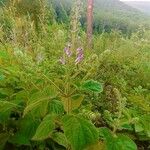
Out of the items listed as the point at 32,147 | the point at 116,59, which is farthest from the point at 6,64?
the point at 116,59

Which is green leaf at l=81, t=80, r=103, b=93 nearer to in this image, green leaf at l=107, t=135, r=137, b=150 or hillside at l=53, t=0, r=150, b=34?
green leaf at l=107, t=135, r=137, b=150

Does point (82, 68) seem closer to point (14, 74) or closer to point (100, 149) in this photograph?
point (100, 149)

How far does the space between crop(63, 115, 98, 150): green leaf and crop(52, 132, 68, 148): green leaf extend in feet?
1.14

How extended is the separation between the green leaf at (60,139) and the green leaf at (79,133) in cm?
35

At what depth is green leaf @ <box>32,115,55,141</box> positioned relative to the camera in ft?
6.35

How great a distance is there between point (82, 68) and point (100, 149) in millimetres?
365

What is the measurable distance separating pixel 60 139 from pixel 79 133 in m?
0.40

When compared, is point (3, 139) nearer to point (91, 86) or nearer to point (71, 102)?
point (71, 102)

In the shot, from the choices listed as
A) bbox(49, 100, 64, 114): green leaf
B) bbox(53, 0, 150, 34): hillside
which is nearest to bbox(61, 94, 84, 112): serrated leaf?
bbox(49, 100, 64, 114): green leaf

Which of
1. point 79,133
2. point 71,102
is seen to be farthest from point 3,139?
point 79,133

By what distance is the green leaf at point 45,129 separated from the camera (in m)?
1.93

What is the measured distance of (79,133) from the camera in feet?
6.07

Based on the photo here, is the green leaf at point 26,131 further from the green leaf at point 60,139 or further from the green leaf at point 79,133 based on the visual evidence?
the green leaf at point 79,133

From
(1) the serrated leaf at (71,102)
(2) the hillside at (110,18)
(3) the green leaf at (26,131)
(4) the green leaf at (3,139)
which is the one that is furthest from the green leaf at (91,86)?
(2) the hillside at (110,18)
